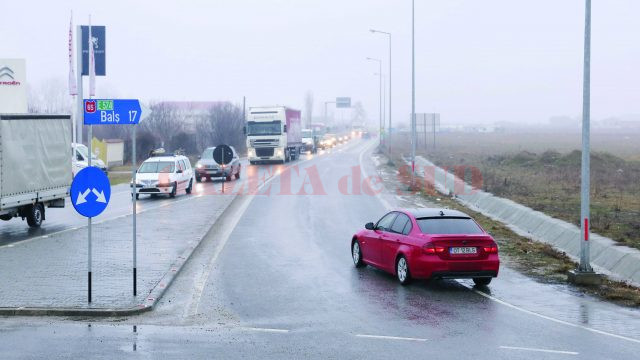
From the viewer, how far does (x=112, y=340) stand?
33.2ft

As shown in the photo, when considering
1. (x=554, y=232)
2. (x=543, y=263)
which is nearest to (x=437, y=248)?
(x=543, y=263)

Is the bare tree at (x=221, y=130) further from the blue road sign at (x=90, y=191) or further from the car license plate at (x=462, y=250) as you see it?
the blue road sign at (x=90, y=191)

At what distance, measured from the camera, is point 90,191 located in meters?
12.3

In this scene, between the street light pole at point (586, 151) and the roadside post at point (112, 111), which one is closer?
the roadside post at point (112, 111)

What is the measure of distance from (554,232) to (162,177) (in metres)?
17.7

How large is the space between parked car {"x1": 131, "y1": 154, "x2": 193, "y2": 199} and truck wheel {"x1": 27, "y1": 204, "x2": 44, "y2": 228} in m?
9.65

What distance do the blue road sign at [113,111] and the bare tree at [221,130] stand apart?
69495 millimetres

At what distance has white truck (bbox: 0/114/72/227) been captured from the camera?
2077cm

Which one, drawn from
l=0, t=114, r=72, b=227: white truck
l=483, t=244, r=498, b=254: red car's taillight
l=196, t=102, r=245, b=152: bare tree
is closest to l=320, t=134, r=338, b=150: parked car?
l=196, t=102, r=245, b=152: bare tree

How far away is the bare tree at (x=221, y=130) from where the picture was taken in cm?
8419

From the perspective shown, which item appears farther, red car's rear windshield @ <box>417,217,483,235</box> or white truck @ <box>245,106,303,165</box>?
white truck @ <box>245,106,303,165</box>

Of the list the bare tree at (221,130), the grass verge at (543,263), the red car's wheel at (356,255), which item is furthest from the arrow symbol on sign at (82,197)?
the bare tree at (221,130)

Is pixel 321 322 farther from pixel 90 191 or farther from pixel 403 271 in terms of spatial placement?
pixel 90 191

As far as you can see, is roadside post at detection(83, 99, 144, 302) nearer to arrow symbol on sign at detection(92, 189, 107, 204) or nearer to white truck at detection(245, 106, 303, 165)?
arrow symbol on sign at detection(92, 189, 107, 204)
